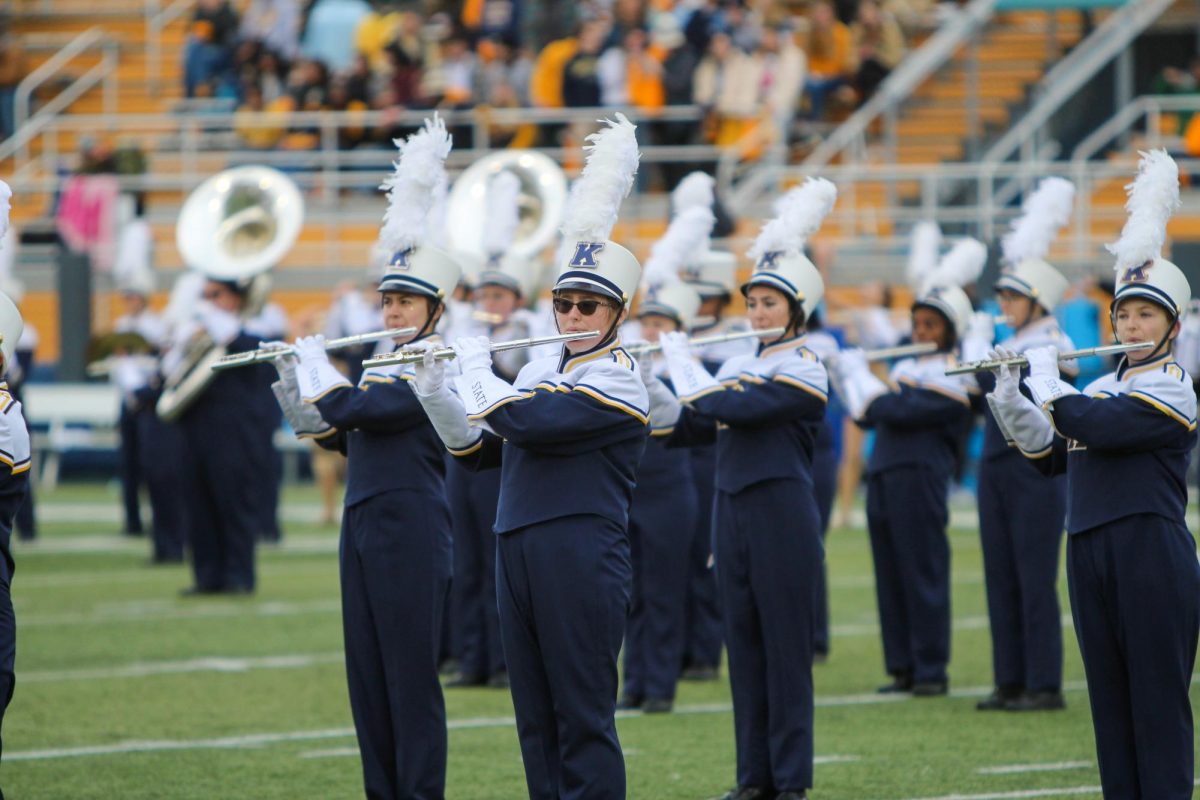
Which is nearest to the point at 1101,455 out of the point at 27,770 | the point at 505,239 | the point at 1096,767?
the point at 1096,767

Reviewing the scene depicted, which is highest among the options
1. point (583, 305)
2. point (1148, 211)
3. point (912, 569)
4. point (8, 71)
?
point (8, 71)

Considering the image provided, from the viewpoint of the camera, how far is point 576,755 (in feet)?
19.6

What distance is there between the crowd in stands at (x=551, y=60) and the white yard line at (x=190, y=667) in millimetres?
10615

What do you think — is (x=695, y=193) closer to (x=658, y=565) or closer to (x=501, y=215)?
(x=501, y=215)

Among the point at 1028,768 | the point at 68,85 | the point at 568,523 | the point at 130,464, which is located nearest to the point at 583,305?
the point at 568,523

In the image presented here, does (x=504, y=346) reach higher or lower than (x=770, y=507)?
higher

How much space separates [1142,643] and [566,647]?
1774mm

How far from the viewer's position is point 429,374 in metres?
6.18

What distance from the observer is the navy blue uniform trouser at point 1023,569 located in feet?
29.7

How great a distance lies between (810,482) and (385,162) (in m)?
→ 14.1

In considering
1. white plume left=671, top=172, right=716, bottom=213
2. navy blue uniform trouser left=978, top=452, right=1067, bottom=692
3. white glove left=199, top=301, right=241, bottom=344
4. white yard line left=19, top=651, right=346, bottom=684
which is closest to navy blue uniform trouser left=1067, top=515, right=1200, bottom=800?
navy blue uniform trouser left=978, top=452, right=1067, bottom=692

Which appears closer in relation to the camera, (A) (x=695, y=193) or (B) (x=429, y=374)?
(B) (x=429, y=374)

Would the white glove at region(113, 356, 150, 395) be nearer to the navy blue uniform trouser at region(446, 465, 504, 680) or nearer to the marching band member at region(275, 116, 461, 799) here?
the navy blue uniform trouser at region(446, 465, 504, 680)

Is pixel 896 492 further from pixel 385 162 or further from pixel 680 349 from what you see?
pixel 385 162
